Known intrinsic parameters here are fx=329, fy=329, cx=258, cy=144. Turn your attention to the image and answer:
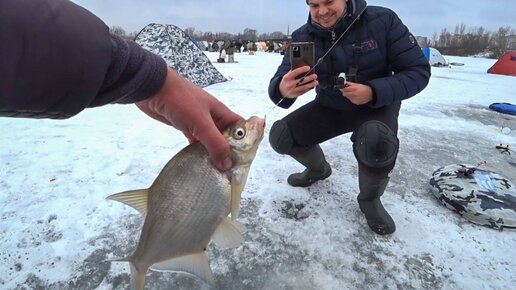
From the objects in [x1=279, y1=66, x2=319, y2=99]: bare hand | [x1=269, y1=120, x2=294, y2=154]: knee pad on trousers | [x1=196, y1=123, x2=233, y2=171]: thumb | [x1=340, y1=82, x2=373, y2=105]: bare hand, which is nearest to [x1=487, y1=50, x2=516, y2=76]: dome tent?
[x1=340, y1=82, x2=373, y2=105]: bare hand

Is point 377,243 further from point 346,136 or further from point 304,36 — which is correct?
point 346,136

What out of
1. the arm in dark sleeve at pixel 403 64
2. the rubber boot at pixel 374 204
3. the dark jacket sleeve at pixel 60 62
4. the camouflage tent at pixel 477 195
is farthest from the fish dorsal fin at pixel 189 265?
the camouflage tent at pixel 477 195

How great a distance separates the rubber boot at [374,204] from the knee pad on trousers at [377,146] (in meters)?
0.07

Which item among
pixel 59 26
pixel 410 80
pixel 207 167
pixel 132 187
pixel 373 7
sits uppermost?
pixel 373 7

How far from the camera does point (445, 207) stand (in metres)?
2.52

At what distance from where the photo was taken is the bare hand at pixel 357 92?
2275mm

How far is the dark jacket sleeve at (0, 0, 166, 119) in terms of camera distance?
2.53 ft

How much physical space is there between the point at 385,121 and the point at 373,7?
0.96 metres

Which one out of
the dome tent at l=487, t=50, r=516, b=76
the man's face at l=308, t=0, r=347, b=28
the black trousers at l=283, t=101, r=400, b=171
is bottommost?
the dome tent at l=487, t=50, r=516, b=76

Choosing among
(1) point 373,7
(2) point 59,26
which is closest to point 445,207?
(1) point 373,7

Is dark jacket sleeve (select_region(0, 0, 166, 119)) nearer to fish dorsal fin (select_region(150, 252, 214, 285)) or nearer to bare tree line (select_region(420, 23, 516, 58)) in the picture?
fish dorsal fin (select_region(150, 252, 214, 285))

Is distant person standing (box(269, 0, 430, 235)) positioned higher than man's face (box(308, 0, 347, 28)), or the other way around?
man's face (box(308, 0, 347, 28))

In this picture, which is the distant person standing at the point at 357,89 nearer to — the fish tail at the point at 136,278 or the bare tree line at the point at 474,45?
the fish tail at the point at 136,278

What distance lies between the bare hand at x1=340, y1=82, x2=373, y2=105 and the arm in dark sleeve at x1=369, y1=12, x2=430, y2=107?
0.33 feet
